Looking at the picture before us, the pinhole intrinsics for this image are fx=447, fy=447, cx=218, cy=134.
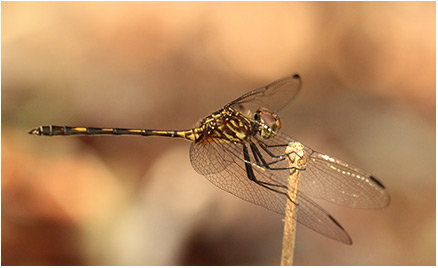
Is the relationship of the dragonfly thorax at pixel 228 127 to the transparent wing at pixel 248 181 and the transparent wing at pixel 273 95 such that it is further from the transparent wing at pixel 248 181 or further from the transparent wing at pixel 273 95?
the transparent wing at pixel 273 95

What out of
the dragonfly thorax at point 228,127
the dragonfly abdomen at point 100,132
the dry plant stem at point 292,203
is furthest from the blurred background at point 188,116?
the dry plant stem at point 292,203

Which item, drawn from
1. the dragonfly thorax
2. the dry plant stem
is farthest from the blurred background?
the dry plant stem

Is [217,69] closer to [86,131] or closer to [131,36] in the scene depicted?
[131,36]

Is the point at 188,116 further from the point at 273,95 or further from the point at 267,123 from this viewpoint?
the point at 267,123

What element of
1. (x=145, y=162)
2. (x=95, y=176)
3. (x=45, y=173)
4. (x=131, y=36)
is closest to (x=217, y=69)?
(x=131, y=36)

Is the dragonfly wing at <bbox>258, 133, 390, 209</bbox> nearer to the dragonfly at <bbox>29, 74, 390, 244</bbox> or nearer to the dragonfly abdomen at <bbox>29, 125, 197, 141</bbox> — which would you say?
the dragonfly at <bbox>29, 74, 390, 244</bbox>

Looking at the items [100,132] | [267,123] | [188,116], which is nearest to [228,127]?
[267,123]

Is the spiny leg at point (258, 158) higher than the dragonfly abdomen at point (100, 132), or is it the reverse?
the dragonfly abdomen at point (100, 132)
